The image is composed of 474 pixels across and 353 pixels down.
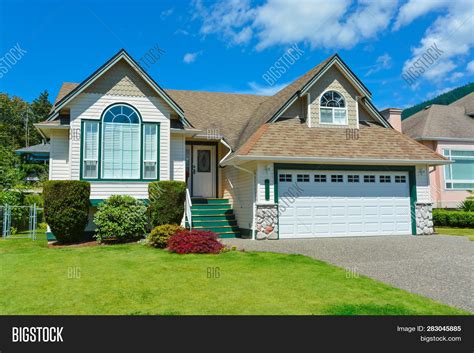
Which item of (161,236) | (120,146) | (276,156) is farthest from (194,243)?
(120,146)


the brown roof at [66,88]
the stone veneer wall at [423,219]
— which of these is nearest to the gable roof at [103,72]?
the brown roof at [66,88]

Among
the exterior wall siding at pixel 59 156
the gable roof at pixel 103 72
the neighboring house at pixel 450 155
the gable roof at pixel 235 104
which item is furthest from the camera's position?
the neighboring house at pixel 450 155

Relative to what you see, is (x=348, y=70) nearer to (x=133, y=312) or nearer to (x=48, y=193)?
(x=48, y=193)

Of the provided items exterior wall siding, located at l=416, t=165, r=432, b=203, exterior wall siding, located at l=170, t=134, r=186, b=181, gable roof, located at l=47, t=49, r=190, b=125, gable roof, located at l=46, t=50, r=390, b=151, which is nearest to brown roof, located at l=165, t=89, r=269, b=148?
Result: gable roof, located at l=46, t=50, r=390, b=151

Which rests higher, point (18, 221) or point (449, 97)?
point (449, 97)

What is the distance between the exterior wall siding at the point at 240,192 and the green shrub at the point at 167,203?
8.68 ft

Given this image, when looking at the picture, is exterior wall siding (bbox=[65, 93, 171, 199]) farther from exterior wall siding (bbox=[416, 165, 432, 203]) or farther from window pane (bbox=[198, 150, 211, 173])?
exterior wall siding (bbox=[416, 165, 432, 203])

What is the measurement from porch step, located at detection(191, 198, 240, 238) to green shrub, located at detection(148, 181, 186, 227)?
172cm

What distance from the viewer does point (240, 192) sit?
15.2m

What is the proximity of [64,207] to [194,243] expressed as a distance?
15.7 feet

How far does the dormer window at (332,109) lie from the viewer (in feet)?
50.6

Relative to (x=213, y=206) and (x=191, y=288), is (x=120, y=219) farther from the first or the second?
(x=191, y=288)

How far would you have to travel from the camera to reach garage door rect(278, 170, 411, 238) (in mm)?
13812

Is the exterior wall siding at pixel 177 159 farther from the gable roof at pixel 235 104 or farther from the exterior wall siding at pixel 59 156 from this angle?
the exterior wall siding at pixel 59 156
